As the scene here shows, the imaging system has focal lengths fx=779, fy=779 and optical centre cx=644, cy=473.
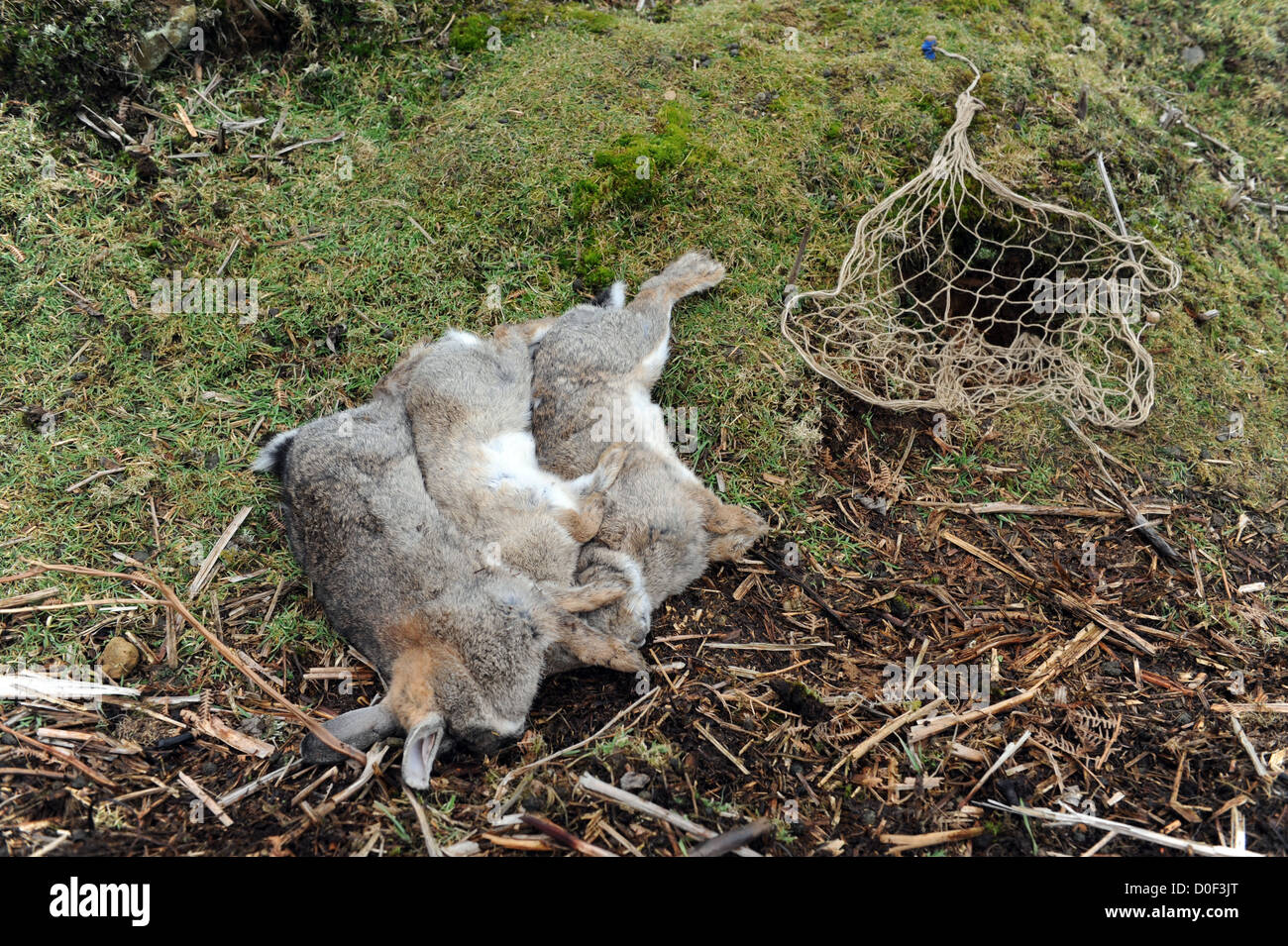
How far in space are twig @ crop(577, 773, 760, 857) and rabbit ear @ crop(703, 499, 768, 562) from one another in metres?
1.56

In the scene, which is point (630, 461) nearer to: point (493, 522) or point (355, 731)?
point (493, 522)

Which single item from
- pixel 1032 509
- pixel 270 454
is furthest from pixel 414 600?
pixel 1032 509

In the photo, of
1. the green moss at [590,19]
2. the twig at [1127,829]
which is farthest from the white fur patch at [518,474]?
the green moss at [590,19]

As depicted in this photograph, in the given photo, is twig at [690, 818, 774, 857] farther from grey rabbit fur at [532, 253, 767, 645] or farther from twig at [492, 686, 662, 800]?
grey rabbit fur at [532, 253, 767, 645]

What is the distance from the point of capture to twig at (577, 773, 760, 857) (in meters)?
3.54

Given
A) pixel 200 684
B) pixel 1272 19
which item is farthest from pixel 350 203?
pixel 1272 19

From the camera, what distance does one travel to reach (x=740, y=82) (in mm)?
6438

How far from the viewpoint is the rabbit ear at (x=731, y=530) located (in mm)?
4730

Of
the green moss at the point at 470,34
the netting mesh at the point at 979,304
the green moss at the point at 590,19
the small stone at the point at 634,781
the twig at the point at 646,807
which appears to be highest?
the green moss at the point at 590,19

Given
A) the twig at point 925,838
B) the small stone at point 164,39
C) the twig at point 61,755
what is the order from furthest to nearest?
the small stone at point 164,39
the twig at point 61,755
the twig at point 925,838

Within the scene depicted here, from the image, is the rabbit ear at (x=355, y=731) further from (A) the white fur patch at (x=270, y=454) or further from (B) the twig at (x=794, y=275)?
(B) the twig at (x=794, y=275)

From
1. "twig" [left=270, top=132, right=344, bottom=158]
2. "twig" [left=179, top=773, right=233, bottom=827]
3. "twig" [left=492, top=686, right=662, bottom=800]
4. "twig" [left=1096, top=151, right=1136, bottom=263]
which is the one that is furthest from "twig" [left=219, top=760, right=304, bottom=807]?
"twig" [left=1096, top=151, right=1136, bottom=263]

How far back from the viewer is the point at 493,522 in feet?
15.3
